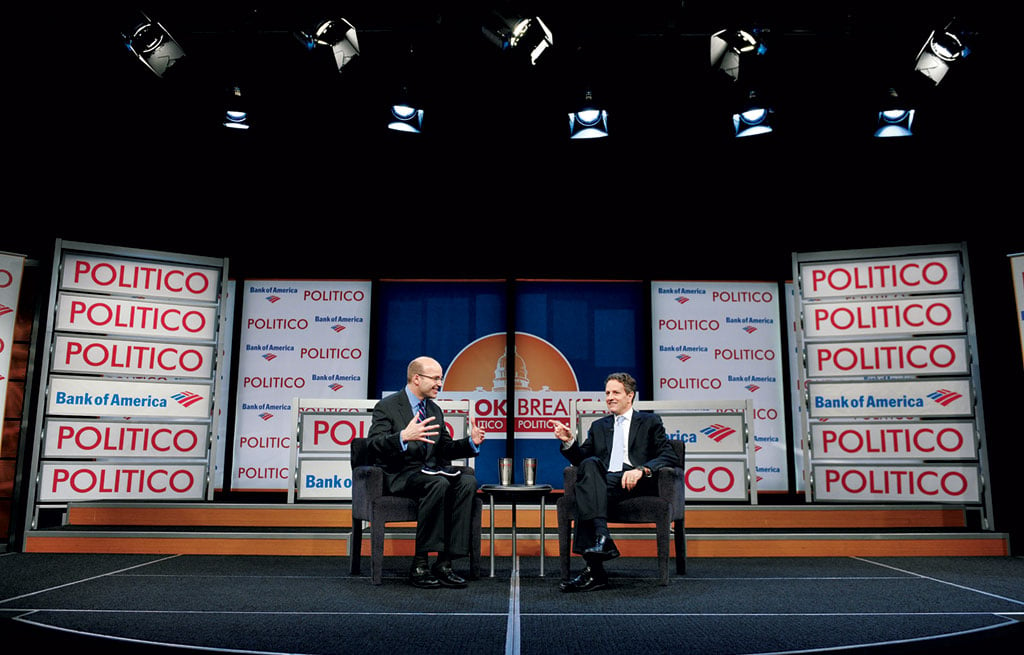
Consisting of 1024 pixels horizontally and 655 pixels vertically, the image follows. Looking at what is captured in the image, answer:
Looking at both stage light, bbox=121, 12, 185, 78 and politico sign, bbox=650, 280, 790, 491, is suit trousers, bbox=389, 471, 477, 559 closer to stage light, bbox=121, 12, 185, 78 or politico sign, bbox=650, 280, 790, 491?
stage light, bbox=121, 12, 185, 78

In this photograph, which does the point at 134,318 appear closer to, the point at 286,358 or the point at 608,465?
the point at 286,358

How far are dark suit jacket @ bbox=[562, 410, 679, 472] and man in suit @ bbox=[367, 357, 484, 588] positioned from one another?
23.4 inches

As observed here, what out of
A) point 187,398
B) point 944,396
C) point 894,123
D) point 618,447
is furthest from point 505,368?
point 894,123

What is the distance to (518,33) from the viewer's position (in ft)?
14.7

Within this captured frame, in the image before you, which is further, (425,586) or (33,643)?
(425,586)

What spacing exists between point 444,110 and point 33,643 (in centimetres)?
470

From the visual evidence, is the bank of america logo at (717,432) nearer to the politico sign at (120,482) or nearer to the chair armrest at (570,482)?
the chair armrest at (570,482)

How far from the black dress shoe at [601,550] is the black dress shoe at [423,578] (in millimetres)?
778

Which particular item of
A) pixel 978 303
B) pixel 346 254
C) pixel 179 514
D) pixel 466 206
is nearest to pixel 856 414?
pixel 978 303

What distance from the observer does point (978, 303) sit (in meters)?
5.40

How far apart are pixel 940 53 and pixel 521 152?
3.22 meters

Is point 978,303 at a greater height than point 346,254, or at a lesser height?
lesser

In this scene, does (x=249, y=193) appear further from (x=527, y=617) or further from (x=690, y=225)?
(x=527, y=617)

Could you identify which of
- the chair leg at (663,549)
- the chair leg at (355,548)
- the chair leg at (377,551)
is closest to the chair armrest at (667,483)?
the chair leg at (663,549)
